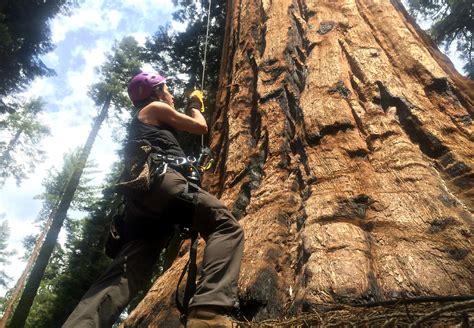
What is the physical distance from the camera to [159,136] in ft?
8.46

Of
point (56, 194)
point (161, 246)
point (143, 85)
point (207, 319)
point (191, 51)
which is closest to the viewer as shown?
point (207, 319)

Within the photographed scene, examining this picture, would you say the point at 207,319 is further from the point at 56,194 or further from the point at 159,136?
the point at 56,194

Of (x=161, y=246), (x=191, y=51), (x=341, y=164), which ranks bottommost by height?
(x=161, y=246)

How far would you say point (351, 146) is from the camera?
271cm

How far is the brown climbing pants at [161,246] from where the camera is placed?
75.5 inches

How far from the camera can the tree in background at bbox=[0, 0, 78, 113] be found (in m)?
12.2

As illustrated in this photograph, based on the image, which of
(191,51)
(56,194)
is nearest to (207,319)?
(191,51)

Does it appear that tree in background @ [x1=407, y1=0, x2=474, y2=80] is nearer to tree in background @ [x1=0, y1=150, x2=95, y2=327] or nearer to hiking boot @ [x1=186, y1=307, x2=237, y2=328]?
hiking boot @ [x1=186, y1=307, x2=237, y2=328]

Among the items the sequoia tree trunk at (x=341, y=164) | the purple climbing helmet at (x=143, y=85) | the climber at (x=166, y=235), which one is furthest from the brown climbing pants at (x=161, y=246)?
the purple climbing helmet at (x=143, y=85)

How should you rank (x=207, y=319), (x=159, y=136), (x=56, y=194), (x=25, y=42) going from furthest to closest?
(x=56, y=194) → (x=25, y=42) → (x=159, y=136) → (x=207, y=319)

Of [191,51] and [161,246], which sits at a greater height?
[191,51]

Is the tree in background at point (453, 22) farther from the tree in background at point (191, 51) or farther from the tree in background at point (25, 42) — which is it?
the tree in background at point (25, 42)

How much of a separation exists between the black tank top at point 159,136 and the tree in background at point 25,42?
1167cm

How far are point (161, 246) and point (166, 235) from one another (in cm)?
8
